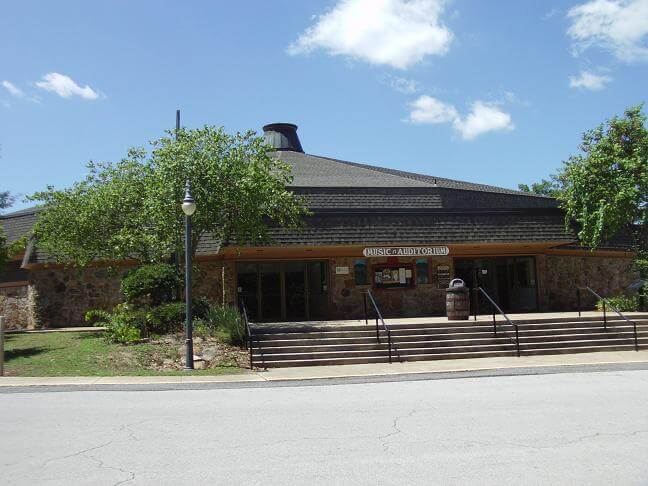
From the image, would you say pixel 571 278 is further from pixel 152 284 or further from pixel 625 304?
pixel 152 284

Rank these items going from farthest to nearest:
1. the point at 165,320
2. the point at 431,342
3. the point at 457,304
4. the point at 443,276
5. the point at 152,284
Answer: the point at 443,276
the point at 457,304
the point at 152,284
the point at 165,320
the point at 431,342

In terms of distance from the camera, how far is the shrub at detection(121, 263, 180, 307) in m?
18.3

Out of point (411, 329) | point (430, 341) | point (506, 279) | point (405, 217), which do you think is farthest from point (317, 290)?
point (506, 279)

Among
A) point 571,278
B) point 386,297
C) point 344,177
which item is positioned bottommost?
point 386,297

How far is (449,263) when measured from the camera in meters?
24.0

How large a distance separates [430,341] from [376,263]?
6559mm

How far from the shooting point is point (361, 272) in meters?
23.2

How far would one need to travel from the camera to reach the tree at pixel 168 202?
1775 cm

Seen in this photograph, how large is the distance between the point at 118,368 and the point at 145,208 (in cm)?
549

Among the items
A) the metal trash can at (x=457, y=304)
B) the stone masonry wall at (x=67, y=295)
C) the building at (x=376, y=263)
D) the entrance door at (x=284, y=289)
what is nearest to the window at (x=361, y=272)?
the building at (x=376, y=263)

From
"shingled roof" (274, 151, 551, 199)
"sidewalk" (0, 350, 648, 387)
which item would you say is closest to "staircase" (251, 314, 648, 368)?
"sidewalk" (0, 350, 648, 387)

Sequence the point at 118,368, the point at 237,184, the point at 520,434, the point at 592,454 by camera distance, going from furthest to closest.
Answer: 1. the point at 237,184
2. the point at 118,368
3. the point at 520,434
4. the point at 592,454

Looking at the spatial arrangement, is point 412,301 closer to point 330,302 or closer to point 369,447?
point 330,302

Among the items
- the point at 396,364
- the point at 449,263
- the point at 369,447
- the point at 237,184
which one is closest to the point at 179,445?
the point at 369,447
